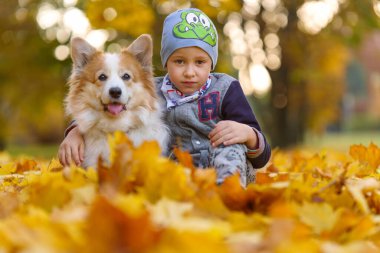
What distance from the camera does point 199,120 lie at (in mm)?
2908

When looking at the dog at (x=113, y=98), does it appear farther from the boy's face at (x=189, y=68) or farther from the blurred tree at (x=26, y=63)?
the blurred tree at (x=26, y=63)

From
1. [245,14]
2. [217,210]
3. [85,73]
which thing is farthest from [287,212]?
[245,14]

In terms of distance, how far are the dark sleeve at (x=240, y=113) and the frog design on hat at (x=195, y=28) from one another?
296mm

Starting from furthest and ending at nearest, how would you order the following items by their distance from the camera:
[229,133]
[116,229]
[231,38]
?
[231,38], [229,133], [116,229]

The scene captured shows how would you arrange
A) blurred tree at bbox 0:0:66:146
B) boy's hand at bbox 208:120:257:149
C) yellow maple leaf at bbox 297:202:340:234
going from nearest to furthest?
yellow maple leaf at bbox 297:202:340:234, boy's hand at bbox 208:120:257:149, blurred tree at bbox 0:0:66:146

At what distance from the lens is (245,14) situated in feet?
42.9

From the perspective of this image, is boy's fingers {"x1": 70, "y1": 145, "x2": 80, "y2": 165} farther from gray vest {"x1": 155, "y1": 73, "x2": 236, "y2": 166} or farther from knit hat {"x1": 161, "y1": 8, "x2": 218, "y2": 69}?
knit hat {"x1": 161, "y1": 8, "x2": 218, "y2": 69}

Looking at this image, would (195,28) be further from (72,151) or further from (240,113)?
(72,151)

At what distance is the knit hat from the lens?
2850 mm

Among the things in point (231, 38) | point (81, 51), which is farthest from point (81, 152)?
point (231, 38)

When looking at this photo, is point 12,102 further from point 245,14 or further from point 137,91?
point 137,91

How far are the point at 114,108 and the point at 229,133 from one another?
59 cm

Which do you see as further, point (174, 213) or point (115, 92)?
point (115, 92)

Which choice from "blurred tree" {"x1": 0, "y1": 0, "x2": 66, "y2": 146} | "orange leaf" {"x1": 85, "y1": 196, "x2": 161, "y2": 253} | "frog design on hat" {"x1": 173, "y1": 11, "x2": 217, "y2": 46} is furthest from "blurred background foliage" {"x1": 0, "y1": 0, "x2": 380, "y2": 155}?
"orange leaf" {"x1": 85, "y1": 196, "x2": 161, "y2": 253}
